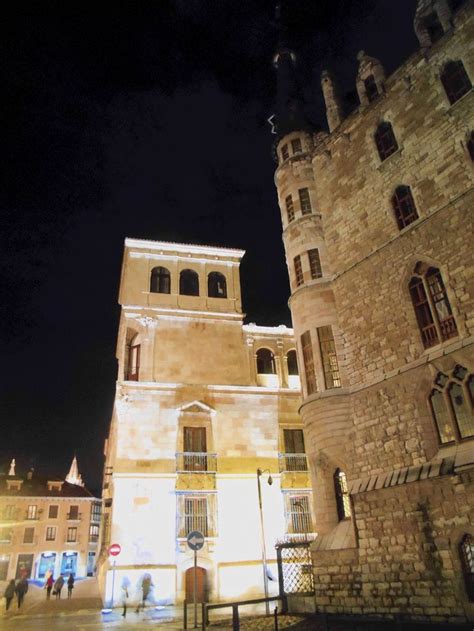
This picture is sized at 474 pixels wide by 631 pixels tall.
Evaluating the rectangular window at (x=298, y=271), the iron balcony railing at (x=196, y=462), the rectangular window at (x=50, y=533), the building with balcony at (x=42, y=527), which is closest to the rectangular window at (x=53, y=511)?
the building with balcony at (x=42, y=527)

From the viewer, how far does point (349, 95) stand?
818 inches

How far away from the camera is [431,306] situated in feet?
46.5

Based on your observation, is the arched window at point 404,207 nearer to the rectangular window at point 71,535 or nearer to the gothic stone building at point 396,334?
the gothic stone building at point 396,334

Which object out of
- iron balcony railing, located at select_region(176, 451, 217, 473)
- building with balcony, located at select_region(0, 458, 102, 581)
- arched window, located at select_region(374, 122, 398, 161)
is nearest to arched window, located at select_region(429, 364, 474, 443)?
arched window, located at select_region(374, 122, 398, 161)

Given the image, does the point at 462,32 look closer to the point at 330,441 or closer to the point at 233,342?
the point at 330,441

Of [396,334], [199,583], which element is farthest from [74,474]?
[396,334]

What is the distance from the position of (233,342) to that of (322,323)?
11.9 meters

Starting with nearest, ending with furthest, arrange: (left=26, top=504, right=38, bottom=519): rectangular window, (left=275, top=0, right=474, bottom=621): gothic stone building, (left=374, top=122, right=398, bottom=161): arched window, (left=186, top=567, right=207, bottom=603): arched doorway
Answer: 1. (left=275, top=0, right=474, bottom=621): gothic stone building
2. (left=374, top=122, right=398, bottom=161): arched window
3. (left=186, top=567, right=207, bottom=603): arched doorway
4. (left=26, top=504, right=38, bottom=519): rectangular window

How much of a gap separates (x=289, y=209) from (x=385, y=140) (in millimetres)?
5149

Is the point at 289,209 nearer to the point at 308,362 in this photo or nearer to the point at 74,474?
the point at 308,362

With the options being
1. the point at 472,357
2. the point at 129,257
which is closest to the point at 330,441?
the point at 472,357

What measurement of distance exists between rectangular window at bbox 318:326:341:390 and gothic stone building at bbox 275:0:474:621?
0.05 metres

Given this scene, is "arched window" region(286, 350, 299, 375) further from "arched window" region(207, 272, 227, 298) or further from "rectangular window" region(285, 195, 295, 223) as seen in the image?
"rectangular window" region(285, 195, 295, 223)

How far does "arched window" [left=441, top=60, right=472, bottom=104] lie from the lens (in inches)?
590
